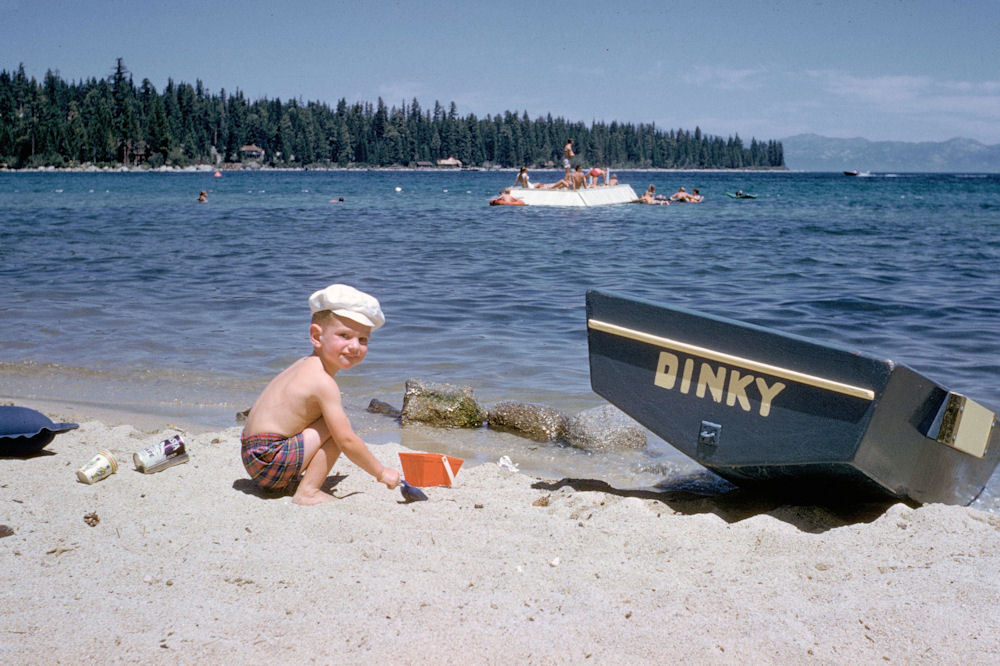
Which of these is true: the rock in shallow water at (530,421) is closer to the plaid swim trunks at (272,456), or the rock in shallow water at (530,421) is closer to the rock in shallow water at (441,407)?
the rock in shallow water at (441,407)

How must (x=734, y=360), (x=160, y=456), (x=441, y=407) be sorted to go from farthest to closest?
(x=441, y=407) → (x=160, y=456) → (x=734, y=360)

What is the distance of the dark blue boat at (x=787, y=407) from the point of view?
388 cm

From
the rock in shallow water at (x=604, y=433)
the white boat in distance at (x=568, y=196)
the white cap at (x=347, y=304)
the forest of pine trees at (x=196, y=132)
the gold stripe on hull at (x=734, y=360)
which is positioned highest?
the forest of pine trees at (x=196, y=132)

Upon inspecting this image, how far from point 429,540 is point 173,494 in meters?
1.39

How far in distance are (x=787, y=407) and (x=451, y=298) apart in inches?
325

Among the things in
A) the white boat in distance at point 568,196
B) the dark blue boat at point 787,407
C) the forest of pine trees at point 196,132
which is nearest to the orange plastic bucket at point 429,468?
the dark blue boat at point 787,407

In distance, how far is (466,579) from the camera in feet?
10.1

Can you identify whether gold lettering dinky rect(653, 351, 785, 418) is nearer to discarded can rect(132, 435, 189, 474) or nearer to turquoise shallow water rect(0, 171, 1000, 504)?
turquoise shallow water rect(0, 171, 1000, 504)

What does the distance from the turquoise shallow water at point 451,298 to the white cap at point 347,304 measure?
7.68 ft

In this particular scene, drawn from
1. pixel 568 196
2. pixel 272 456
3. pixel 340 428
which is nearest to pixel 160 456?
pixel 272 456

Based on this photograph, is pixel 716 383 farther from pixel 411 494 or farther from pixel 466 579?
pixel 466 579

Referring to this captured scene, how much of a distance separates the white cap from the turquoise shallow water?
2340 mm

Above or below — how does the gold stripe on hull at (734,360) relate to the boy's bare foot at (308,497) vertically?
above

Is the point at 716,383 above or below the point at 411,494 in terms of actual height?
above
